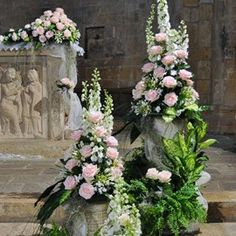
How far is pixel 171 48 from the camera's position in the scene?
143 inches

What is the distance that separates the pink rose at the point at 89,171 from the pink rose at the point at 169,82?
0.98 m

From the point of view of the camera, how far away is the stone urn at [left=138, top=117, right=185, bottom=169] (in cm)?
361

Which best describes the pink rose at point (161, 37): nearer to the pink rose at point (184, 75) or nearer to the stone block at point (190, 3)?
the pink rose at point (184, 75)

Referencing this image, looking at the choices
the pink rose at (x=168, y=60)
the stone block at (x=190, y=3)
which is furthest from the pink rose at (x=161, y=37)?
the stone block at (x=190, y=3)

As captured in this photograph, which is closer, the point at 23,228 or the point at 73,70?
the point at 23,228

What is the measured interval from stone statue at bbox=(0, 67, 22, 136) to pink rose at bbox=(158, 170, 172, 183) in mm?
4110

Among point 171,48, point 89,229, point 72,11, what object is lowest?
point 89,229

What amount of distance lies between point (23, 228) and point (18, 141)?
312 cm

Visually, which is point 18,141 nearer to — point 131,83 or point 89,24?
point 131,83

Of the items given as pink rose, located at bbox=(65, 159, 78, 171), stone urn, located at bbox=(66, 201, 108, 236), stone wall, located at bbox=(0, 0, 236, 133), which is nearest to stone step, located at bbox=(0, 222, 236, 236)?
stone urn, located at bbox=(66, 201, 108, 236)

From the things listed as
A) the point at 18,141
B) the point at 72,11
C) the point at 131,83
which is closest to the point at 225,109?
the point at 131,83

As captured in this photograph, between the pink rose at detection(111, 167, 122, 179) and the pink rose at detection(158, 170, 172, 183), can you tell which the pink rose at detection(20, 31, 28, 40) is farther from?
the pink rose at detection(111, 167, 122, 179)

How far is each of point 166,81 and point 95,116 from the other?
85 cm

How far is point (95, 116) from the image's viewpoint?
2846 mm
